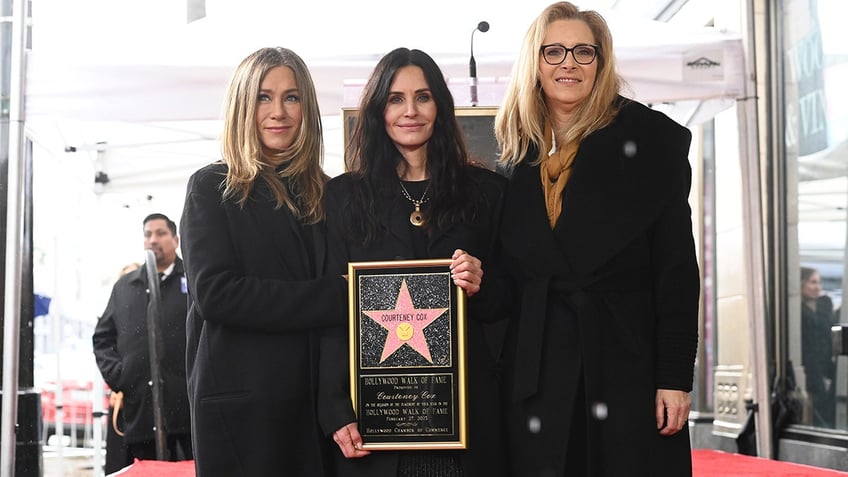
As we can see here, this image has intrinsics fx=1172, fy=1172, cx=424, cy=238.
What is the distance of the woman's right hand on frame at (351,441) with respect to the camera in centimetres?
318

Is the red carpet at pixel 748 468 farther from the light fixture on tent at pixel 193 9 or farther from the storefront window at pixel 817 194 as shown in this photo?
the light fixture on tent at pixel 193 9

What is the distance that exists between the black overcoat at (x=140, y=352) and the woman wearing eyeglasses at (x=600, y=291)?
418 centimetres

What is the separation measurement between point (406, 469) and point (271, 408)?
422 millimetres

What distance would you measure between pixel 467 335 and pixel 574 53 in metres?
0.88

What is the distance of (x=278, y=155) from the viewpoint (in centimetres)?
358

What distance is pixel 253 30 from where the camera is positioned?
6.04 metres

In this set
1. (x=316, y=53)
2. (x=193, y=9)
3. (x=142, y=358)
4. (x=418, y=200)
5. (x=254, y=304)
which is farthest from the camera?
(x=193, y=9)

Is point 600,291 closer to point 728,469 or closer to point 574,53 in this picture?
point 574,53

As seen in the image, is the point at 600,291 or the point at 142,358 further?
the point at 142,358

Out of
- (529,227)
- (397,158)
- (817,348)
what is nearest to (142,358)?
(817,348)

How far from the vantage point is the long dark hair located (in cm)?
336

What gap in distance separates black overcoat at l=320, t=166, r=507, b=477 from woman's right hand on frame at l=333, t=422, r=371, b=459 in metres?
0.02

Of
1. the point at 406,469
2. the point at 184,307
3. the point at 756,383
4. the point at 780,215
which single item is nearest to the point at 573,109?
the point at 406,469

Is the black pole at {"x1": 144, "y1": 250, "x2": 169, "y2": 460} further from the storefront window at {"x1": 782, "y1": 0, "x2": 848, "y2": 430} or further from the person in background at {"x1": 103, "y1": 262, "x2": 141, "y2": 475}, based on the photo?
the storefront window at {"x1": 782, "y1": 0, "x2": 848, "y2": 430}
